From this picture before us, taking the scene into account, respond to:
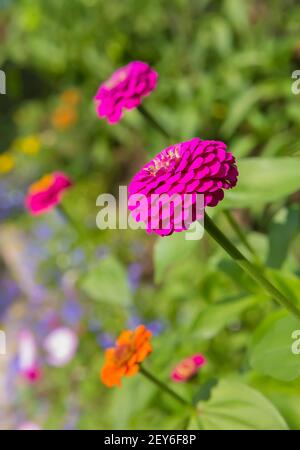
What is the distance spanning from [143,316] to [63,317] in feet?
1.12

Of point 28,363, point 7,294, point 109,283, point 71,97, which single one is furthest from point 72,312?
point 71,97

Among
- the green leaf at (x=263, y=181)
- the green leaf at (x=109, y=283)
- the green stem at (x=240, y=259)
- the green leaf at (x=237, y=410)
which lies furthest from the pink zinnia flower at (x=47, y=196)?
the green stem at (x=240, y=259)

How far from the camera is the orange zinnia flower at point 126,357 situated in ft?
2.77

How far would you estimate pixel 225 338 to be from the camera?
1613 mm

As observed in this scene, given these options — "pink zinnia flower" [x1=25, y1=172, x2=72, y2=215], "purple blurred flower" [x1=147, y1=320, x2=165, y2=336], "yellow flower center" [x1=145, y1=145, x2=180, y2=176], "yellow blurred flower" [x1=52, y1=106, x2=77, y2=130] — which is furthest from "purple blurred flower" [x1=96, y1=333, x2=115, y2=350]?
"yellow blurred flower" [x1=52, y1=106, x2=77, y2=130]

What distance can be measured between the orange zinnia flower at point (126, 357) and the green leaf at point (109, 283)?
0.45 m

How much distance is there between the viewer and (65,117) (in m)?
3.32

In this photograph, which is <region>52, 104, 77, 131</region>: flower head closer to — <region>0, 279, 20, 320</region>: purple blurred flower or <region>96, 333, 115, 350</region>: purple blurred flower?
<region>0, 279, 20, 320</region>: purple blurred flower

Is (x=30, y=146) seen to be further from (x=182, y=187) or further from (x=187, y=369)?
(x=182, y=187)

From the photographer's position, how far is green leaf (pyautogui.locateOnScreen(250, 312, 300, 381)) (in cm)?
72

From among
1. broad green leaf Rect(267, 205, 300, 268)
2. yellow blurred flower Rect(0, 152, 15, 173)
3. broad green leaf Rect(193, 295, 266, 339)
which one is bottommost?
broad green leaf Rect(193, 295, 266, 339)

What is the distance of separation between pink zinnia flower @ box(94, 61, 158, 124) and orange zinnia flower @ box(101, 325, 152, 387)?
330mm
